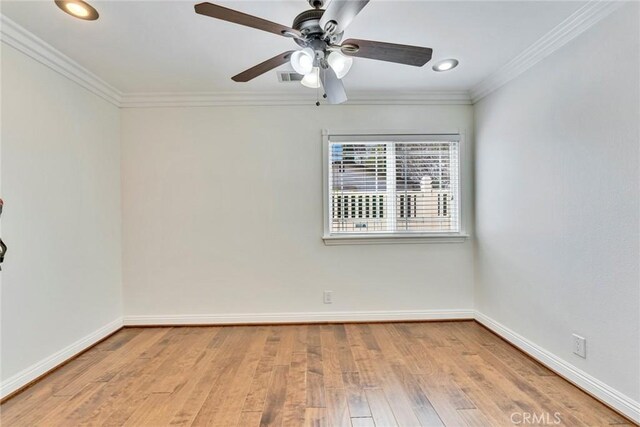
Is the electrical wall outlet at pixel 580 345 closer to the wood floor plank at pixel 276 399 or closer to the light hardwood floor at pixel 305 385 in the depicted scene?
the light hardwood floor at pixel 305 385

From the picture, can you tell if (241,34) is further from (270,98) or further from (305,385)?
(305,385)

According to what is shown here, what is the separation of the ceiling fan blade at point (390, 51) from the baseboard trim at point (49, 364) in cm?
293

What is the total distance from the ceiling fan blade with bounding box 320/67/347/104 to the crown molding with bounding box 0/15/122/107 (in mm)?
2044

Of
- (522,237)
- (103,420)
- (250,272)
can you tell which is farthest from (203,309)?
(522,237)

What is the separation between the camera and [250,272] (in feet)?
10.2

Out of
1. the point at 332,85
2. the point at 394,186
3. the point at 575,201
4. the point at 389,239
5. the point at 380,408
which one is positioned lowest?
the point at 380,408

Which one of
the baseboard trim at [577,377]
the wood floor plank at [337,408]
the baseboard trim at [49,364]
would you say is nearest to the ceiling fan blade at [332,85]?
the wood floor plank at [337,408]

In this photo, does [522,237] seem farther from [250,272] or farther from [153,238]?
[153,238]

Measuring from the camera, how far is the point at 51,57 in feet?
7.27

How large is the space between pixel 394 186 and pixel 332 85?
5.21 ft

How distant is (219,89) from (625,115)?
3108 millimetres

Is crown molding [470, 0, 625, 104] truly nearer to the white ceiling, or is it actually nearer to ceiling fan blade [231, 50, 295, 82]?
the white ceiling

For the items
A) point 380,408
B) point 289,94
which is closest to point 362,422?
point 380,408

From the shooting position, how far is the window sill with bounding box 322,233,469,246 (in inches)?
122
